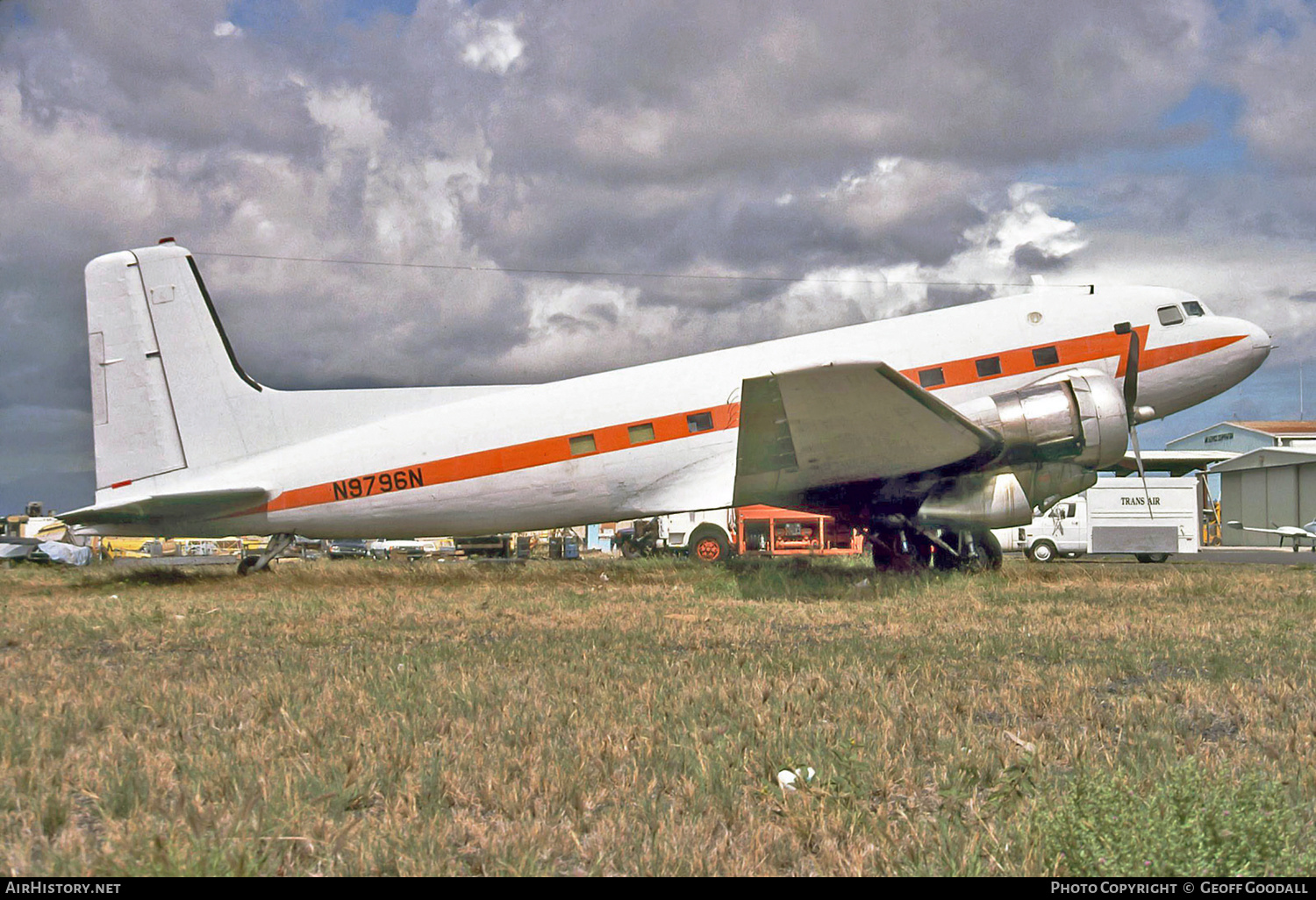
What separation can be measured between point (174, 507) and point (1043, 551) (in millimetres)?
24579

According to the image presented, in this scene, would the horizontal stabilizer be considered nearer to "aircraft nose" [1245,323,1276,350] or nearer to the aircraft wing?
the aircraft wing

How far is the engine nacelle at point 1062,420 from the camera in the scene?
11.8m

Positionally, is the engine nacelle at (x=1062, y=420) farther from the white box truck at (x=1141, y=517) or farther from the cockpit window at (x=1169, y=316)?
the white box truck at (x=1141, y=517)

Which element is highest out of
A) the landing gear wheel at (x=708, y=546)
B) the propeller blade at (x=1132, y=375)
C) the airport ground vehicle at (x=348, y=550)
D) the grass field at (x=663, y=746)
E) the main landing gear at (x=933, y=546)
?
the propeller blade at (x=1132, y=375)

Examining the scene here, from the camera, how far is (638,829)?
297 centimetres

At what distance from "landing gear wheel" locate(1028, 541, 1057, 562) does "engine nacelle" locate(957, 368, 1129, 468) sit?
55.2 ft

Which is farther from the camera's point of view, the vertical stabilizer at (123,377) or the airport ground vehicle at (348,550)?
the airport ground vehicle at (348,550)

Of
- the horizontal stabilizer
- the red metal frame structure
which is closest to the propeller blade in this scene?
the horizontal stabilizer

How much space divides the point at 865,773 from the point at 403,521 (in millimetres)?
10510

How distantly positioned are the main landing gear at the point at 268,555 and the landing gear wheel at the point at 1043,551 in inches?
893

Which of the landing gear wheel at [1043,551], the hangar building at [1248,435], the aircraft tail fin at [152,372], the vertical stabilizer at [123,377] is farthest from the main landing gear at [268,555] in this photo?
the hangar building at [1248,435]

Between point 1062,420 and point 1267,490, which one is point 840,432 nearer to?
point 1062,420

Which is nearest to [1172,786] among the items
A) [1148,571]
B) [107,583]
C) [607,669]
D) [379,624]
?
[607,669]

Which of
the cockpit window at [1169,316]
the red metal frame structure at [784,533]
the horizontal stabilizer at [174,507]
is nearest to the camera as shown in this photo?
the horizontal stabilizer at [174,507]
